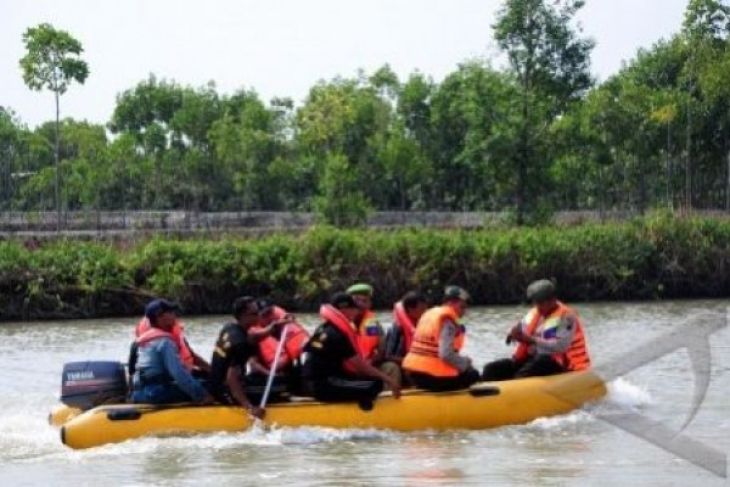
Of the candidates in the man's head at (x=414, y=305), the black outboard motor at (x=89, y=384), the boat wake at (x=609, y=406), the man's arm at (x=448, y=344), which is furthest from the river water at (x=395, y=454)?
the man's head at (x=414, y=305)

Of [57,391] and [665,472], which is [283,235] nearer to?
[57,391]

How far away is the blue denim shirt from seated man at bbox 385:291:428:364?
6.52 feet

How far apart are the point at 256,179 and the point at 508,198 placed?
13250mm

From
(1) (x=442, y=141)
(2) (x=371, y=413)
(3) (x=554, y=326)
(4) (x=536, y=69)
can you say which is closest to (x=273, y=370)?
(2) (x=371, y=413)

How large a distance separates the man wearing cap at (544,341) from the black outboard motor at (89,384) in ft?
12.1

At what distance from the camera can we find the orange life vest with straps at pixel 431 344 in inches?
556

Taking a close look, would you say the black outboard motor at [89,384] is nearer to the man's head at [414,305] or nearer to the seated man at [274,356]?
the seated man at [274,356]

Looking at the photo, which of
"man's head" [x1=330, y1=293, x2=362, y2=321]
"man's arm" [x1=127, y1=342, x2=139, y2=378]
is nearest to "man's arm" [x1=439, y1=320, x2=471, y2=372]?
"man's head" [x1=330, y1=293, x2=362, y2=321]

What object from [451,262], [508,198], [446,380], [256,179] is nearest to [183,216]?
[256,179]

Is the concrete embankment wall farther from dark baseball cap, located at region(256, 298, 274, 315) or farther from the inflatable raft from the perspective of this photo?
dark baseball cap, located at region(256, 298, 274, 315)

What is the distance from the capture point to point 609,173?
151 ft

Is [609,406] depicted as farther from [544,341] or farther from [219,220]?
[219,220]

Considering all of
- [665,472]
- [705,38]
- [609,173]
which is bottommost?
[665,472]

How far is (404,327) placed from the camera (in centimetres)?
1494
